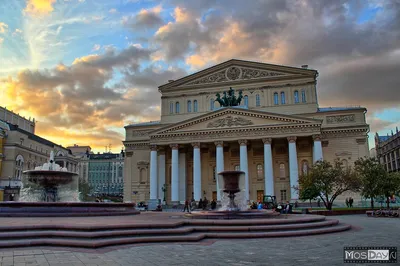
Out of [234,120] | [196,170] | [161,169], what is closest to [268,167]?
[234,120]

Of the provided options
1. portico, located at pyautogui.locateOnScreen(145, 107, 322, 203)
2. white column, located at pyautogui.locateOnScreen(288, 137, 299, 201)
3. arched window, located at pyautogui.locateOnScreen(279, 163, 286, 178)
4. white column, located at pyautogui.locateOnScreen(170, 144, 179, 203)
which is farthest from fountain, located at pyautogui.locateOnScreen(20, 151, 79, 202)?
arched window, located at pyautogui.locateOnScreen(279, 163, 286, 178)

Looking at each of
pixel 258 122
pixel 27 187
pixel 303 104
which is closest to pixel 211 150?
pixel 258 122

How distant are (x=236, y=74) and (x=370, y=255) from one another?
4333cm

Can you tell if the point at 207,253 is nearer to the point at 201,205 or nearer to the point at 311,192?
the point at 311,192

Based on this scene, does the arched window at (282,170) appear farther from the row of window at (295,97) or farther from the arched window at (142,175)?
the arched window at (142,175)

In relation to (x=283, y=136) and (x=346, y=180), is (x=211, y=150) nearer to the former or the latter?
(x=283, y=136)

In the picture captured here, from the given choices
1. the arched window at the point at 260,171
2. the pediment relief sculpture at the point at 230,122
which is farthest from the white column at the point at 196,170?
the arched window at the point at 260,171

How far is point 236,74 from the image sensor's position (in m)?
50.4

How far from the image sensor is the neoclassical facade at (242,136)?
42312 millimetres

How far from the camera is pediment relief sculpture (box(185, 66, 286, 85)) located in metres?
49.4

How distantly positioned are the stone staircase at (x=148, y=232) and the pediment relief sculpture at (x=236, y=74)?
120ft

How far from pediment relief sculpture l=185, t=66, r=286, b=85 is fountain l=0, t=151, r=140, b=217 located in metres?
31.5

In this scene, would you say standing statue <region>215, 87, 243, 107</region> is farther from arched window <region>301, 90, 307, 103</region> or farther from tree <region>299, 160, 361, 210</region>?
tree <region>299, 160, 361, 210</region>

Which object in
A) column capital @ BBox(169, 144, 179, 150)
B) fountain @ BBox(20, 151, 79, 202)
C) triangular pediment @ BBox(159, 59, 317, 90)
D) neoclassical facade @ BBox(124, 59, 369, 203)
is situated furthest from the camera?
triangular pediment @ BBox(159, 59, 317, 90)
